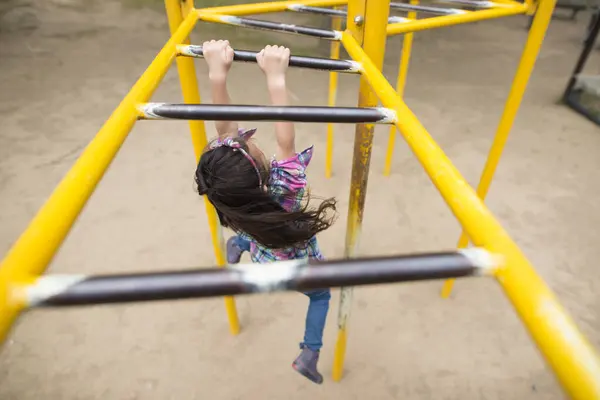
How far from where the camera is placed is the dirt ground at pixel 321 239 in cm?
142

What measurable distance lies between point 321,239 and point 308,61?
3.98ft

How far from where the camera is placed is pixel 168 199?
2.20m

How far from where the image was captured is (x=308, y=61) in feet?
2.78

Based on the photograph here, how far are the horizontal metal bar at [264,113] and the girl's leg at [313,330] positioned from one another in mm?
589

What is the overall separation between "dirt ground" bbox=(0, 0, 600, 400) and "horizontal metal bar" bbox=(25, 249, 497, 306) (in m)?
1.16

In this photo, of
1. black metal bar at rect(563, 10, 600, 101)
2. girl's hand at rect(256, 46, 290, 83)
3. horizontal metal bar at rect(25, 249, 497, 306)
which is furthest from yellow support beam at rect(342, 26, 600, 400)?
black metal bar at rect(563, 10, 600, 101)

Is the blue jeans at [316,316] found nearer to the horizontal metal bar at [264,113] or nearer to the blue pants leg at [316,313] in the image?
the blue pants leg at [316,313]

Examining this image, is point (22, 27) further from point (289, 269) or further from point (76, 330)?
point (289, 269)

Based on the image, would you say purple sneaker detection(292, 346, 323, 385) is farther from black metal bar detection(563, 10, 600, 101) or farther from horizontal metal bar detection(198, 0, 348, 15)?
black metal bar detection(563, 10, 600, 101)

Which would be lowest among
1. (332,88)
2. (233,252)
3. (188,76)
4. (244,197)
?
(233,252)

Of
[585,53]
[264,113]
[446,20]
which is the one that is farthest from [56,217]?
[585,53]

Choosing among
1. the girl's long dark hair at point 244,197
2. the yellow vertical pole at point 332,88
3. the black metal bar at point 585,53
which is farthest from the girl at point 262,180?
the black metal bar at point 585,53

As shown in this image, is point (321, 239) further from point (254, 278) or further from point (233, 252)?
point (254, 278)

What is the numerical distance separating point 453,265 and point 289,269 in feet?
0.48
